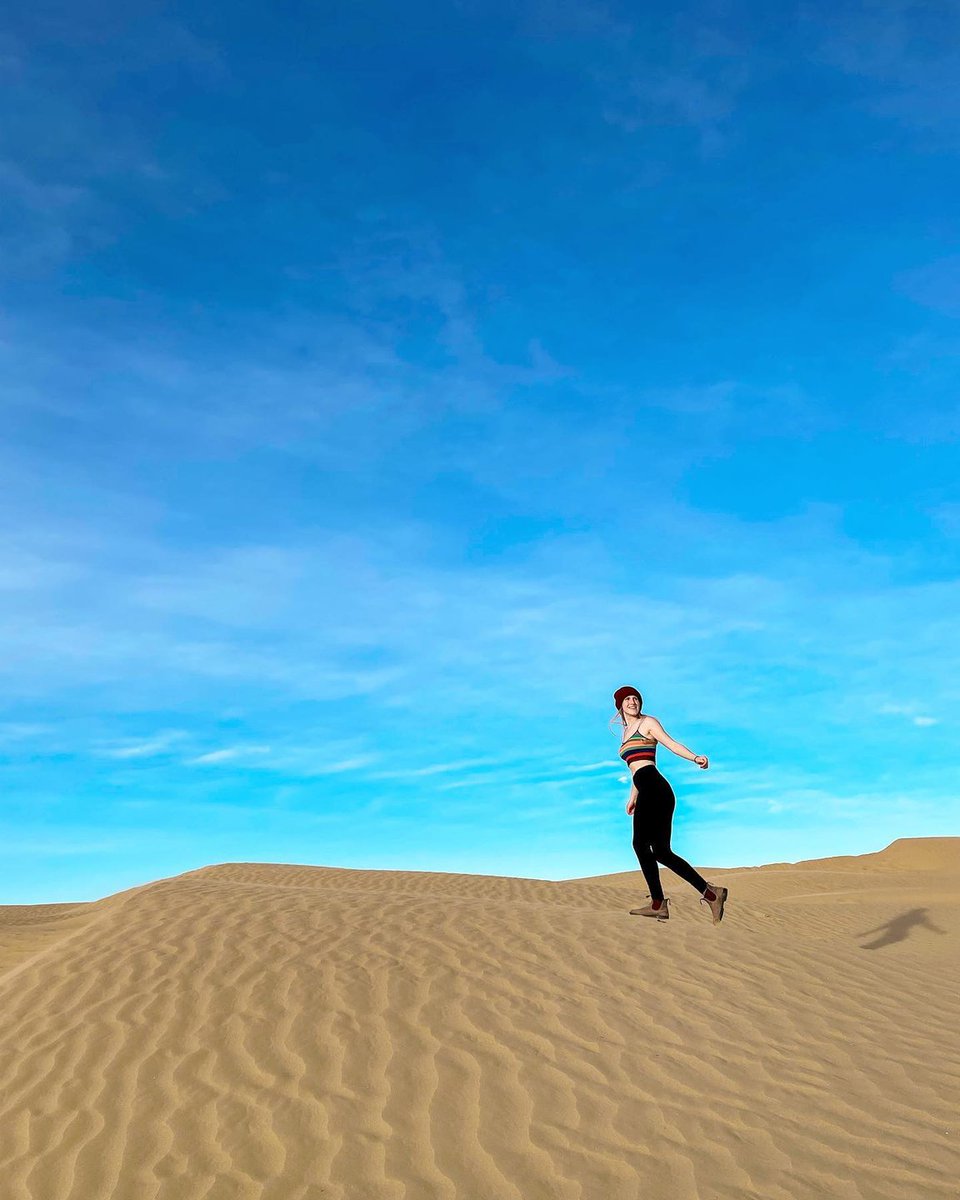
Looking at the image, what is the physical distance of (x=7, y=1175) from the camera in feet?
22.0

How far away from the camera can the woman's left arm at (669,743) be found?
28.4ft

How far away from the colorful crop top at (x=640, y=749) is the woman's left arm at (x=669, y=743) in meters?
0.14

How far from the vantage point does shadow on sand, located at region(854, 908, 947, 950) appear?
1634 centimetres

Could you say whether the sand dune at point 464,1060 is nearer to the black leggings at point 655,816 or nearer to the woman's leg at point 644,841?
the woman's leg at point 644,841

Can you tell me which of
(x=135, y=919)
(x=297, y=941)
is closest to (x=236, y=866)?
(x=135, y=919)

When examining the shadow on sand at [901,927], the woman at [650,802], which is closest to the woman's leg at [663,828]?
the woman at [650,802]

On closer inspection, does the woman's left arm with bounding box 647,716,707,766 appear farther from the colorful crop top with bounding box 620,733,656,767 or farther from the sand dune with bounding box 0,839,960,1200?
the sand dune with bounding box 0,839,960,1200

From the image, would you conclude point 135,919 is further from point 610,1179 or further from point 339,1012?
point 610,1179

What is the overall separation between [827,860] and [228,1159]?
128 ft

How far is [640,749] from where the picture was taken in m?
9.28

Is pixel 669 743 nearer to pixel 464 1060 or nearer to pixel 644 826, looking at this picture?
pixel 644 826

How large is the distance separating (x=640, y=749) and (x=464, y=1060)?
10.4ft

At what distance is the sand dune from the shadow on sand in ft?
13.1

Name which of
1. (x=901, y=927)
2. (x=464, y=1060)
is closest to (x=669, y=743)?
(x=464, y=1060)
